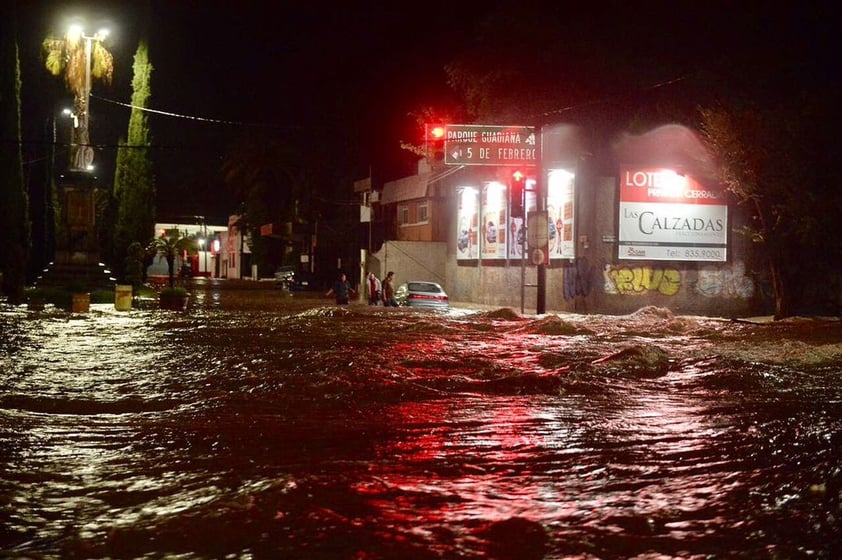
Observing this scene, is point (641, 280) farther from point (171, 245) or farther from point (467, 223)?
point (171, 245)

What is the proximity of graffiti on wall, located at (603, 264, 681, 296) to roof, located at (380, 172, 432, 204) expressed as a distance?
15240 millimetres

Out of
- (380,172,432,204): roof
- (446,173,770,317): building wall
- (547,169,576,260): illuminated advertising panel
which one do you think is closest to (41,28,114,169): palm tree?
(380,172,432,204): roof

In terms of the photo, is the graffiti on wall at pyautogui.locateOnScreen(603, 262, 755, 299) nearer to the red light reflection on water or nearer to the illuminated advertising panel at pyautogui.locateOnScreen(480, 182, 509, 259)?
the illuminated advertising panel at pyautogui.locateOnScreen(480, 182, 509, 259)

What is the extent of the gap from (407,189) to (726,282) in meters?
20.3

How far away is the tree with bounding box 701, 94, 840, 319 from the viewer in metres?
26.2

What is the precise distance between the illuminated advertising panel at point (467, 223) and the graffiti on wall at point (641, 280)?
384 inches

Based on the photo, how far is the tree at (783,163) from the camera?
2619cm

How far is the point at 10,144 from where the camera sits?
1336 inches

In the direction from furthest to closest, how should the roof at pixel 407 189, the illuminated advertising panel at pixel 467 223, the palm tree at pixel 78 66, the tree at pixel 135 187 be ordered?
the roof at pixel 407 189, the illuminated advertising panel at pixel 467 223, the tree at pixel 135 187, the palm tree at pixel 78 66

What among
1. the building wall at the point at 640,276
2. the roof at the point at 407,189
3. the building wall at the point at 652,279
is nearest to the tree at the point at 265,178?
the roof at the point at 407,189

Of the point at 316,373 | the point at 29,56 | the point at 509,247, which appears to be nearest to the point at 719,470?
the point at 316,373

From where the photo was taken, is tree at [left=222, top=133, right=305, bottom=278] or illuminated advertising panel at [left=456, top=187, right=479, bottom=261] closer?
illuminated advertising panel at [left=456, top=187, right=479, bottom=261]

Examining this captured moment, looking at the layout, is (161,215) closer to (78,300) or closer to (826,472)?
(78,300)

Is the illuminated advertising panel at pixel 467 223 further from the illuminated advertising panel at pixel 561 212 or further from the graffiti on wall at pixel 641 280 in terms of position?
the graffiti on wall at pixel 641 280
